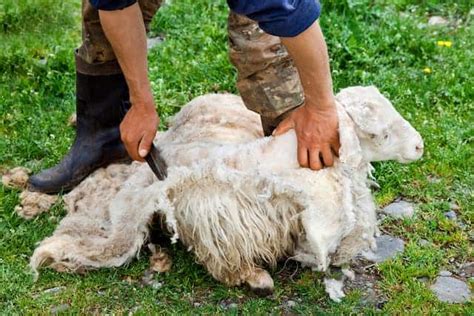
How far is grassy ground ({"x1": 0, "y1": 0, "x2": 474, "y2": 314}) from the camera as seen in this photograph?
3209 mm

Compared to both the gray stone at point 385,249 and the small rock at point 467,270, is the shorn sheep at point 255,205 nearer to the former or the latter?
the gray stone at point 385,249

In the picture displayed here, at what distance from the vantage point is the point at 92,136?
3936 mm

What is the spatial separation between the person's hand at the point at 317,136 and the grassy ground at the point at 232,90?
46 centimetres

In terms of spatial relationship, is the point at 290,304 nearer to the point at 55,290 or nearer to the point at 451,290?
the point at 451,290

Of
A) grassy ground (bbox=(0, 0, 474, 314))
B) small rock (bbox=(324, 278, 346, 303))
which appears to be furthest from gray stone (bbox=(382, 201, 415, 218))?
small rock (bbox=(324, 278, 346, 303))

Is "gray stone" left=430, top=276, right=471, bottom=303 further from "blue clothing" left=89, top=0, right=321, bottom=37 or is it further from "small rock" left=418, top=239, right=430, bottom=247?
"blue clothing" left=89, top=0, right=321, bottom=37

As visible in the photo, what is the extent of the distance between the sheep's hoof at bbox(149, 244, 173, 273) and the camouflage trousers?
2.19 feet

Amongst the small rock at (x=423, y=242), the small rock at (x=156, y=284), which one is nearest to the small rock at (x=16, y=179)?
the small rock at (x=156, y=284)

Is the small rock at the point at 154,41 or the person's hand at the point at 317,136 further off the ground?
the person's hand at the point at 317,136

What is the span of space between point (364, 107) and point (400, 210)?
67 cm

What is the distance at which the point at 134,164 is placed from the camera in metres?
3.83

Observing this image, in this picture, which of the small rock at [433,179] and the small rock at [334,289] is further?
the small rock at [433,179]

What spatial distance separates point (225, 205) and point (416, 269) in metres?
0.78

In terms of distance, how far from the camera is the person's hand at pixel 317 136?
3105mm
